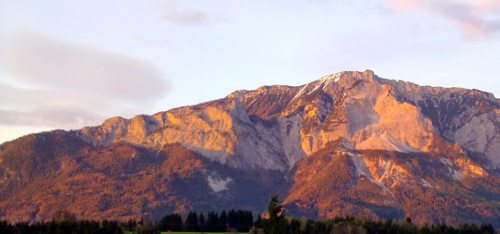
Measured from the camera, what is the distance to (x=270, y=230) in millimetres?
194125

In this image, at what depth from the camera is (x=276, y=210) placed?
19175cm

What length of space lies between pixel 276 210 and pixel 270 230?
18.0 ft
